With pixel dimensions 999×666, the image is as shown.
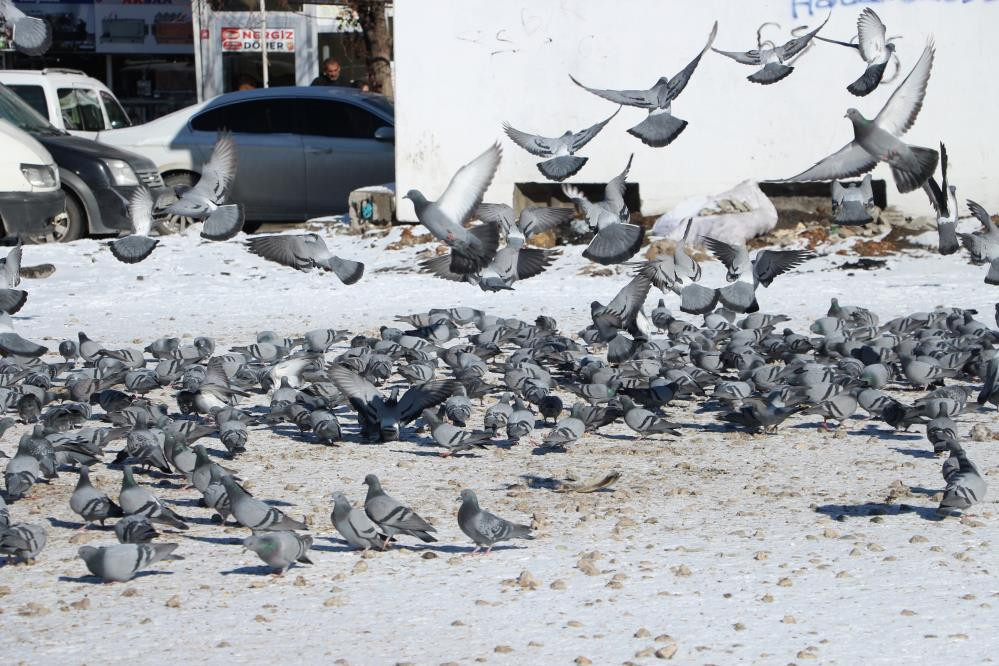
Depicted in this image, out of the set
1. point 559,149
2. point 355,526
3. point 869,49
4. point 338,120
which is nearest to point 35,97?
point 338,120

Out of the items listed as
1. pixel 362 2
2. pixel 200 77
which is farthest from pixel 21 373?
pixel 200 77

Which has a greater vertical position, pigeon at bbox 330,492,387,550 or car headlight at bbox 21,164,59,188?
car headlight at bbox 21,164,59,188

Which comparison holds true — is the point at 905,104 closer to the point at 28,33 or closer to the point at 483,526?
the point at 483,526

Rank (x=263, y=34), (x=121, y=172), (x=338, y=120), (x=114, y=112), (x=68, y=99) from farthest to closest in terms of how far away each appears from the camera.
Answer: (x=263, y=34), (x=114, y=112), (x=68, y=99), (x=338, y=120), (x=121, y=172)

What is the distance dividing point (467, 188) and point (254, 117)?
801 cm

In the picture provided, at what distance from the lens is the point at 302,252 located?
7.65 m

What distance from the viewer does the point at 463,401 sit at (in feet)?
20.0

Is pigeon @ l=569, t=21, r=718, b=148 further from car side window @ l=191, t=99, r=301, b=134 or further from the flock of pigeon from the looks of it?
car side window @ l=191, t=99, r=301, b=134

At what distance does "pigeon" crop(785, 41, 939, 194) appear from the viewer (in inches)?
264

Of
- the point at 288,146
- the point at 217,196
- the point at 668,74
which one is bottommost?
the point at 288,146

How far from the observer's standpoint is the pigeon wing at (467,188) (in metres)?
7.67

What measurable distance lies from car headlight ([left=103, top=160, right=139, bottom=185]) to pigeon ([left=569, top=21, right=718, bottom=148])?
7.04 m

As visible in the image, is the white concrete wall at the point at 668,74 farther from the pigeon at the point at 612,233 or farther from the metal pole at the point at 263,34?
the metal pole at the point at 263,34

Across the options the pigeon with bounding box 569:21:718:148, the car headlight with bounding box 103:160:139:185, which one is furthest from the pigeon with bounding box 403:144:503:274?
the car headlight with bounding box 103:160:139:185
